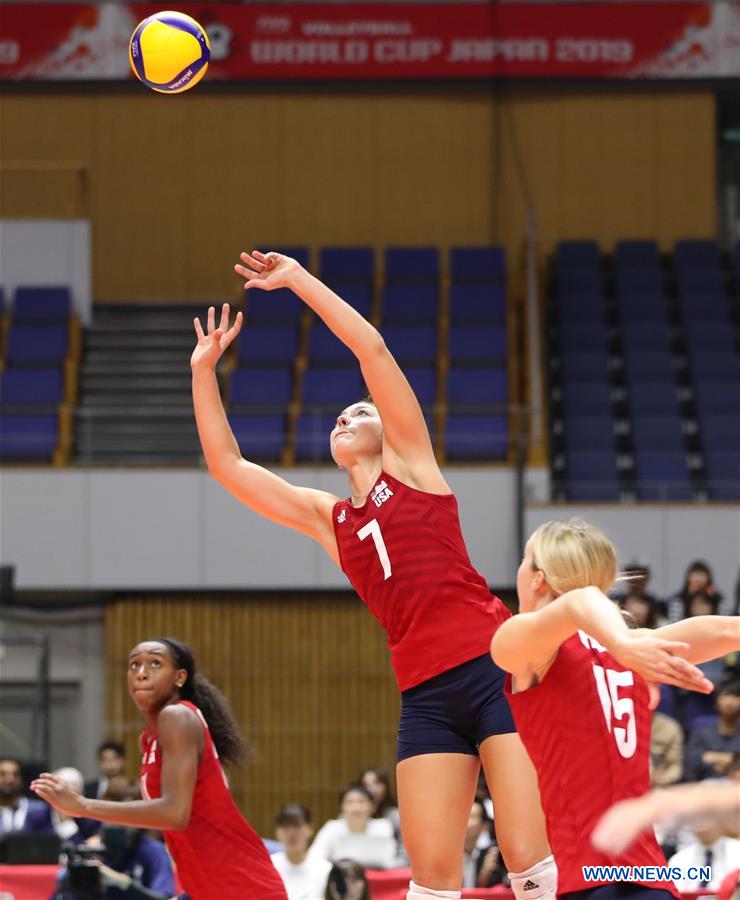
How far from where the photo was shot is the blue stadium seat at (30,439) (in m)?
15.2

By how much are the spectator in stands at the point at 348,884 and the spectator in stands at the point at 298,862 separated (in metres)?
1.16

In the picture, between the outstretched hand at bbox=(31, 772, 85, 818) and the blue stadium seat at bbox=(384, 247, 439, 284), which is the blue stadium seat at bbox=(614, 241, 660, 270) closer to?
the blue stadium seat at bbox=(384, 247, 439, 284)

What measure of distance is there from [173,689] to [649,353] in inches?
491

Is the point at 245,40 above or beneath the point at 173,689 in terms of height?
above

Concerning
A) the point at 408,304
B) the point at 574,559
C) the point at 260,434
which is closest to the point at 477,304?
the point at 408,304

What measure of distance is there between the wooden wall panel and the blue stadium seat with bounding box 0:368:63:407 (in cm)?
244

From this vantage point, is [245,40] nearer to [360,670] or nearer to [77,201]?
[77,201]

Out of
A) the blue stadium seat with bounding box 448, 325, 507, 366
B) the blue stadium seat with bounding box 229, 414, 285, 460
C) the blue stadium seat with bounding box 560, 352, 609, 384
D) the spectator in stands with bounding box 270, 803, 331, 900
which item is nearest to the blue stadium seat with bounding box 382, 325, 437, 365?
the blue stadium seat with bounding box 448, 325, 507, 366

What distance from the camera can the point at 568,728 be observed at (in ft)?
11.5

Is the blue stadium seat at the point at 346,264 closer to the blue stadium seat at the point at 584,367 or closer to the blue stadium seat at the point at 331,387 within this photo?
the blue stadium seat at the point at 331,387

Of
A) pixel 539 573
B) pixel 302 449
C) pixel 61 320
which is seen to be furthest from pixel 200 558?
pixel 539 573

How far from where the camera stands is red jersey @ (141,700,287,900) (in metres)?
4.96

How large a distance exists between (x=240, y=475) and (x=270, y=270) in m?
0.69

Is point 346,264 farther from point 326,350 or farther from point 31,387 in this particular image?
point 31,387
